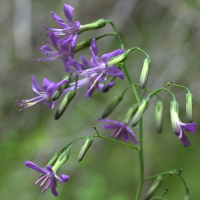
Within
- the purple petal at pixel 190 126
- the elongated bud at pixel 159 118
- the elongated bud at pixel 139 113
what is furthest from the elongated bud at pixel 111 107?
the purple petal at pixel 190 126

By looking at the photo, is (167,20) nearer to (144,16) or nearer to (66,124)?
(144,16)

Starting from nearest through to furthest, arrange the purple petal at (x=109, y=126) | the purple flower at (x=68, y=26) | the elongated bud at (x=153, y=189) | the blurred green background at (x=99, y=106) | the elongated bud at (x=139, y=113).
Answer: the elongated bud at (x=139, y=113) < the purple flower at (x=68, y=26) < the elongated bud at (x=153, y=189) < the purple petal at (x=109, y=126) < the blurred green background at (x=99, y=106)

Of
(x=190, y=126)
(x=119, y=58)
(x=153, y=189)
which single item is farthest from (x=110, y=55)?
(x=153, y=189)

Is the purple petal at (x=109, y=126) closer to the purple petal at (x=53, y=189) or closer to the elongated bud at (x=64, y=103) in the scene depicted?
the elongated bud at (x=64, y=103)

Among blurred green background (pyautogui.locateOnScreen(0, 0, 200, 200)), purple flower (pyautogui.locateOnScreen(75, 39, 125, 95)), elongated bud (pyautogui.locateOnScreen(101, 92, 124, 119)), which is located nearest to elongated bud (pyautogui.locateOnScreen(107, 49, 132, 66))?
purple flower (pyautogui.locateOnScreen(75, 39, 125, 95))

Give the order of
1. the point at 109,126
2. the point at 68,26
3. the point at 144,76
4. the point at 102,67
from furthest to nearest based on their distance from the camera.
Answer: the point at 109,126, the point at 68,26, the point at 102,67, the point at 144,76

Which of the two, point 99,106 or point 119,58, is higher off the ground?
point 119,58

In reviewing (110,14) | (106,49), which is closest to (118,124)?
(106,49)

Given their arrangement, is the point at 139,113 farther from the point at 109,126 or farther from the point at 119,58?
the point at 109,126

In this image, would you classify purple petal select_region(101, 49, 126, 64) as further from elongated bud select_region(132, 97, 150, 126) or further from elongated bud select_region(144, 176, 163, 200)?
elongated bud select_region(144, 176, 163, 200)
